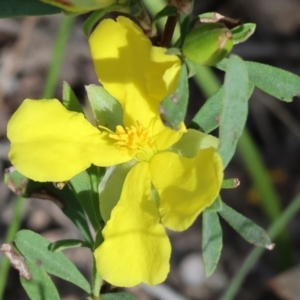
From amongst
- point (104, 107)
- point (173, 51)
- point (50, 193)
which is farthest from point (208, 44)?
point (50, 193)

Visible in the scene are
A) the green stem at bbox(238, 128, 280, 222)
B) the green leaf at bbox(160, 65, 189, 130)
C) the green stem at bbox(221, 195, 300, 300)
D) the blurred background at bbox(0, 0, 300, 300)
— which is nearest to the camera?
the green leaf at bbox(160, 65, 189, 130)

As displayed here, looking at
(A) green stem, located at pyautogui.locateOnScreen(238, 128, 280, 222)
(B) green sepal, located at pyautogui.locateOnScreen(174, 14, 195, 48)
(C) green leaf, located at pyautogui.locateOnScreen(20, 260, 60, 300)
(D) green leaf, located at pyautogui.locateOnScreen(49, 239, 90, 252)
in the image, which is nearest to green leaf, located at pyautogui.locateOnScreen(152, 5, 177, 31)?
(B) green sepal, located at pyautogui.locateOnScreen(174, 14, 195, 48)

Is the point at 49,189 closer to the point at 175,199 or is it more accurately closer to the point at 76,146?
the point at 76,146

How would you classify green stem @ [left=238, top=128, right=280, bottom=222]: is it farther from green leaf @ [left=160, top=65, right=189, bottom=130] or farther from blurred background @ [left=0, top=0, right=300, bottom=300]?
green leaf @ [left=160, top=65, right=189, bottom=130]

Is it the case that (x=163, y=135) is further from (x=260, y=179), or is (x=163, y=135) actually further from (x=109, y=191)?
(x=260, y=179)

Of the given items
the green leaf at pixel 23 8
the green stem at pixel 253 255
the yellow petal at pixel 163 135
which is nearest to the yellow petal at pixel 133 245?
the yellow petal at pixel 163 135

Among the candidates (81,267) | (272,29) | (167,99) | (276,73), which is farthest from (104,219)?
(272,29)

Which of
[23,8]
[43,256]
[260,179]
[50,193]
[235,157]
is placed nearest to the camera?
[23,8]
